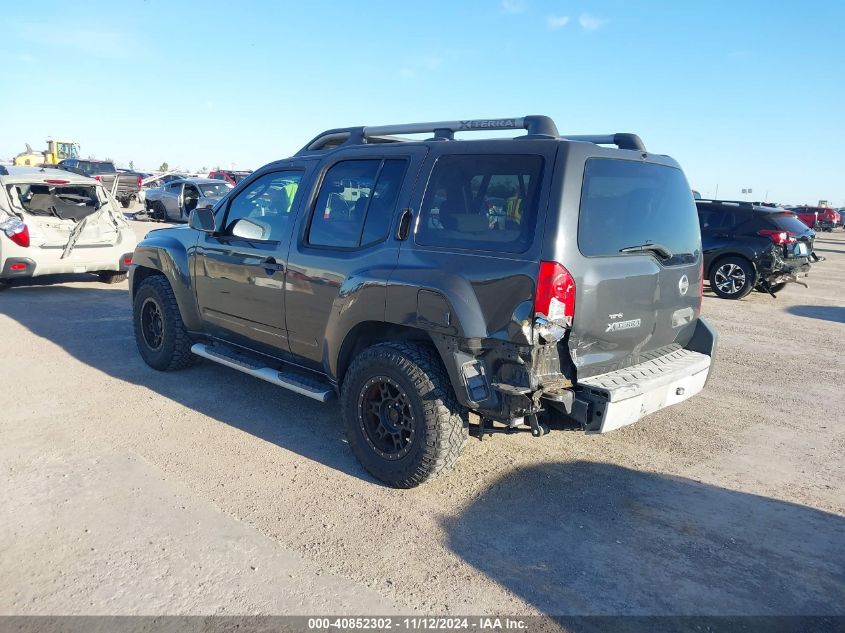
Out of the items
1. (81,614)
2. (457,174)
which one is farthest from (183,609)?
(457,174)

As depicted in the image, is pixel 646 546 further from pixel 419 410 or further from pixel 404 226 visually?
pixel 404 226

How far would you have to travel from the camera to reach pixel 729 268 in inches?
466

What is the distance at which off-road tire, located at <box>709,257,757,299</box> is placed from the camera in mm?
11633

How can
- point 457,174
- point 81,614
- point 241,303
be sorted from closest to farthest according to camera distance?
point 81,614 < point 457,174 < point 241,303

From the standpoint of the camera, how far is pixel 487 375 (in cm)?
354

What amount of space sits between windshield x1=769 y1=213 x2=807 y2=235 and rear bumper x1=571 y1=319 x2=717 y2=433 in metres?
8.52

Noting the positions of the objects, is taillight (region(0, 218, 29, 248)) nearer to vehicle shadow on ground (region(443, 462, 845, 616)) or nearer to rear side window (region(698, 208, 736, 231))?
vehicle shadow on ground (region(443, 462, 845, 616))

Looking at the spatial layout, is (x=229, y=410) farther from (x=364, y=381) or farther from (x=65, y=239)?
(x=65, y=239)

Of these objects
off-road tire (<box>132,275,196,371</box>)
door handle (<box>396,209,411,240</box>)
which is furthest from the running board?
door handle (<box>396,209,411,240</box>)

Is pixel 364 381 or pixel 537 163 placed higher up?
pixel 537 163

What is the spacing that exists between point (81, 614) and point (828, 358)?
7757mm

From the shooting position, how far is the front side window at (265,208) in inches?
189

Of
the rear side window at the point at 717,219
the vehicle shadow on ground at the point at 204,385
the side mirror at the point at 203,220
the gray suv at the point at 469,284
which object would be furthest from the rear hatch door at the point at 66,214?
the rear side window at the point at 717,219

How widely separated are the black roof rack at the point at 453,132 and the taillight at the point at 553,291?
85cm
